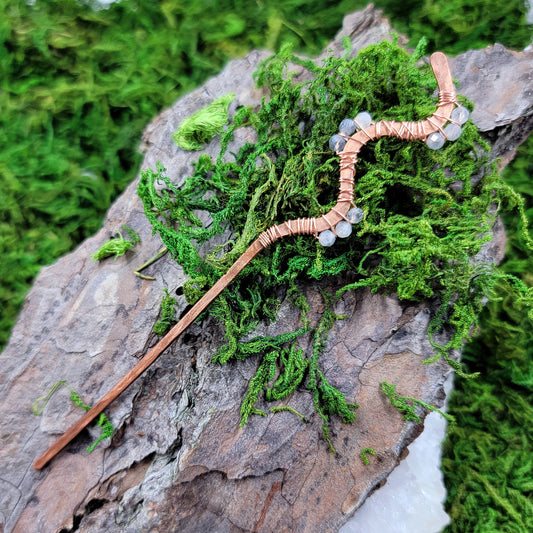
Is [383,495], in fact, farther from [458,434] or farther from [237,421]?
[237,421]

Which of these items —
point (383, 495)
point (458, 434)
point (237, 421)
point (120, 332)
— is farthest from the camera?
point (458, 434)

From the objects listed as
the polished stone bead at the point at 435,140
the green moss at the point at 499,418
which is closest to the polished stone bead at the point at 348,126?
the polished stone bead at the point at 435,140

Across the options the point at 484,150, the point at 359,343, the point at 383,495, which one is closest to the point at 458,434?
the point at 383,495

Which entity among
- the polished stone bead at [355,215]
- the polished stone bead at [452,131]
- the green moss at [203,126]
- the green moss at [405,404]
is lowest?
the green moss at [405,404]

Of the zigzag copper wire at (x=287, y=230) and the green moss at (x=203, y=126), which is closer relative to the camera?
the zigzag copper wire at (x=287, y=230)

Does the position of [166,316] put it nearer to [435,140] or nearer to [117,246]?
[117,246]

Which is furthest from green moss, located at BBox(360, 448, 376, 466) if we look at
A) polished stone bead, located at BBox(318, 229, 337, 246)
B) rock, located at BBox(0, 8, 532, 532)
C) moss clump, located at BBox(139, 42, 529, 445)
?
polished stone bead, located at BBox(318, 229, 337, 246)

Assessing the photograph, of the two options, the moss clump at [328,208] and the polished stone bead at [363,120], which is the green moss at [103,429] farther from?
the polished stone bead at [363,120]
